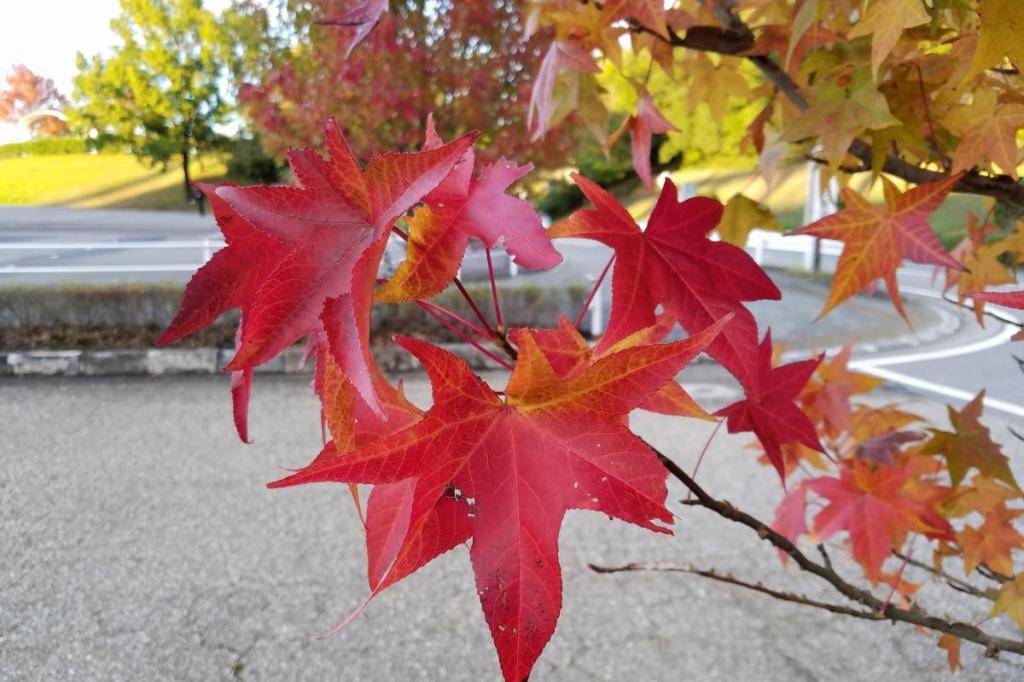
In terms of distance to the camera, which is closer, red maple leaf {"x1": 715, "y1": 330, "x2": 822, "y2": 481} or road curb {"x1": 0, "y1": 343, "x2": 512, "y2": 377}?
red maple leaf {"x1": 715, "y1": 330, "x2": 822, "y2": 481}

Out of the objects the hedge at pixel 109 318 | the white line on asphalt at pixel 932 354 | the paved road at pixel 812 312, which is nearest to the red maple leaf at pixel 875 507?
the paved road at pixel 812 312

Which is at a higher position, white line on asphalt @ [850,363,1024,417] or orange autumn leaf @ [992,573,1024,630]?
orange autumn leaf @ [992,573,1024,630]

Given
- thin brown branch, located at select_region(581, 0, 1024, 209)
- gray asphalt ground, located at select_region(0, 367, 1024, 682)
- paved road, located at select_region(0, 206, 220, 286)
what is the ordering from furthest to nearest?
paved road, located at select_region(0, 206, 220, 286) < gray asphalt ground, located at select_region(0, 367, 1024, 682) < thin brown branch, located at select_region(581, 0, 1024, 209)

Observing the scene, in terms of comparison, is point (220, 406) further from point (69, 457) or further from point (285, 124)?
point (285, 124)

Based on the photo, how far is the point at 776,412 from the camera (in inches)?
20.2

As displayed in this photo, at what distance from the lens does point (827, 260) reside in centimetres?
723

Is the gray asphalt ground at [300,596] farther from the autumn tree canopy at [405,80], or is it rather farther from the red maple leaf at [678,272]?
the autumn tree canopy at [405,80]

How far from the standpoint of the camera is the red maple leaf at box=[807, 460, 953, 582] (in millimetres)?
739

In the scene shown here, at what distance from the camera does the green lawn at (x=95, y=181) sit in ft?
5.05

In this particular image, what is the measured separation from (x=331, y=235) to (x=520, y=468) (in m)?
0.11

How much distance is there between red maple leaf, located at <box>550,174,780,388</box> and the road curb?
2.49 metres

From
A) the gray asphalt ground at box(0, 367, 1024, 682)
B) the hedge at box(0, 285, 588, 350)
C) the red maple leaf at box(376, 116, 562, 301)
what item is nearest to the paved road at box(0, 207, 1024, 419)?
the hedge at box(0, 285, 588, 350)

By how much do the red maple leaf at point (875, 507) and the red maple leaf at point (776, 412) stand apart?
32cm

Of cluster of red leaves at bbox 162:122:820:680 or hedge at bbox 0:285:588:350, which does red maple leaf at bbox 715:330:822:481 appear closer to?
cluster of red leaves at bbox 162:122:820:680
